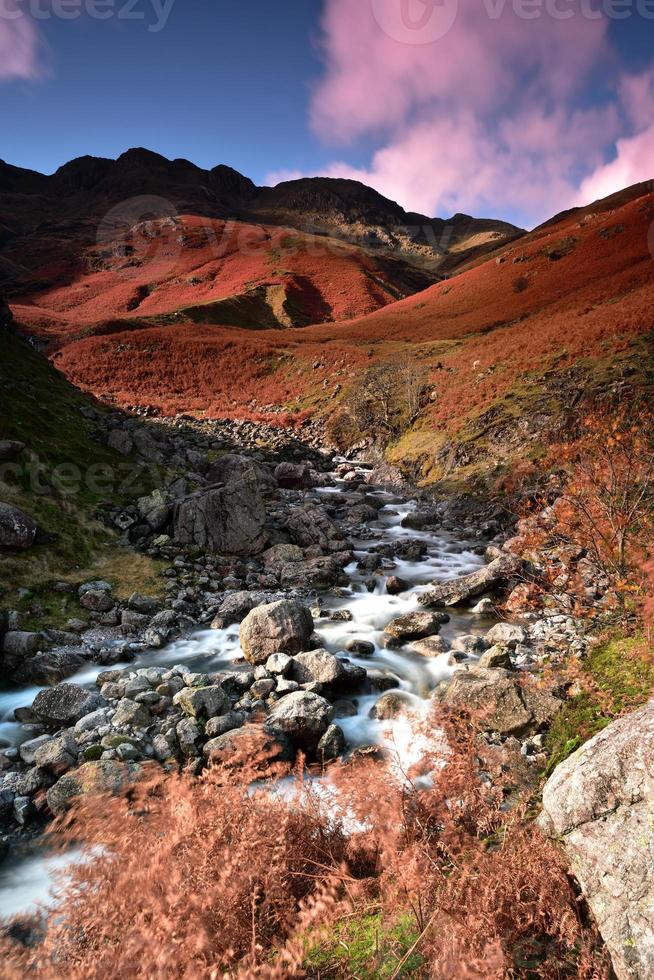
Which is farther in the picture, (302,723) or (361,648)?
(361,648)

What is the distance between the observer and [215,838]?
4.40 meters

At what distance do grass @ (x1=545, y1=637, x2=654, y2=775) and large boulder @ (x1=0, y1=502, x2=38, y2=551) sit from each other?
558 inches

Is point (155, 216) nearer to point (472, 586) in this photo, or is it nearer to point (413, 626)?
point (472, 586)

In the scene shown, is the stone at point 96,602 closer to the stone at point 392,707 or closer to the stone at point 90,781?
the stone at point 90,781

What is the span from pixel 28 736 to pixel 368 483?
74.1 ft

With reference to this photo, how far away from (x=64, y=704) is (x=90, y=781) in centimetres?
256

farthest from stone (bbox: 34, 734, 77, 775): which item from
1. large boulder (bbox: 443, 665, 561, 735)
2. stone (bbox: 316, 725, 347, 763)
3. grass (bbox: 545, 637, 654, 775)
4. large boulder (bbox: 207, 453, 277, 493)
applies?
large boulder (bbox: 207, 453, 277, 493)

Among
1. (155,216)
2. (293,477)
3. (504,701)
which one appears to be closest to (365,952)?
(504,701)

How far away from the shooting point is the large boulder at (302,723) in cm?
851

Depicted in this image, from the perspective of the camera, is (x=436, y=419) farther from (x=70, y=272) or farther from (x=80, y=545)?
(x=70, y=272)

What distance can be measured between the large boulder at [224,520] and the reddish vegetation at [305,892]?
1245cm

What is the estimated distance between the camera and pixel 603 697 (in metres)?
7.44

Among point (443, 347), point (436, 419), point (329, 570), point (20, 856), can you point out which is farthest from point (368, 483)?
point (20, 856)

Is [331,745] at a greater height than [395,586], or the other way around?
[395,586]
